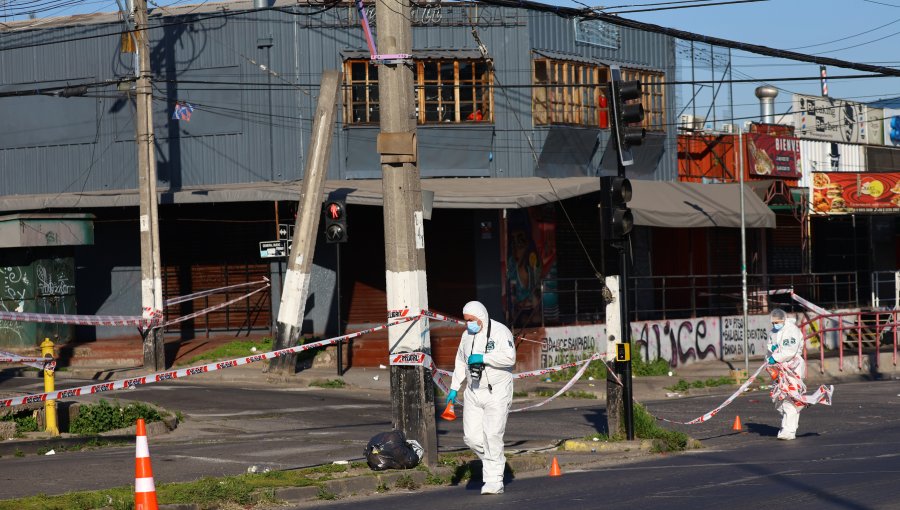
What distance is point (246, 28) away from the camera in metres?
27.3

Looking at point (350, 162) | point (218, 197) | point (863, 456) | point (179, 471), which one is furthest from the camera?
point (350, 162)

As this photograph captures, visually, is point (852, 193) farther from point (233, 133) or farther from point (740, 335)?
point (233, 133)

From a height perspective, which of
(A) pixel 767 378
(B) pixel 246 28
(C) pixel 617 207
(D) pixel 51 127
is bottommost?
(A) pixel 767 378

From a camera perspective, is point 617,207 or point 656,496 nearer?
point 656,496

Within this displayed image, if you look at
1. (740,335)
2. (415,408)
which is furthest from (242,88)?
(415,408)

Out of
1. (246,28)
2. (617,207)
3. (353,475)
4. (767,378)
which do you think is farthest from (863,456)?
(246,28)

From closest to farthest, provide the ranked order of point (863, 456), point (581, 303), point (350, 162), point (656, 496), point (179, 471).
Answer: point (656, 496)
point (179, 471)
point (863, 456)
point (350, 162)
point (581, 303)

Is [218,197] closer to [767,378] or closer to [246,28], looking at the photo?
[246,28]

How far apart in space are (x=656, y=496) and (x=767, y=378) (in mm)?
16293

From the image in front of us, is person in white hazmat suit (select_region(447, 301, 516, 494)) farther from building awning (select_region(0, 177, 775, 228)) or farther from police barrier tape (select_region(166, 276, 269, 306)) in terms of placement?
police barrier tape (select_region(166, 276, 269, 306))

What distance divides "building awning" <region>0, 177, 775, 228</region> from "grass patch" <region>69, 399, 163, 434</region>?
7956 mm

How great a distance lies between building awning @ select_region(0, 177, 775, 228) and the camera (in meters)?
23.6

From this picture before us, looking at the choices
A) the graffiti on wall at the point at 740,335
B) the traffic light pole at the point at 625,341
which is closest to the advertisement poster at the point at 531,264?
the graffiti on wall at the point at 740,335

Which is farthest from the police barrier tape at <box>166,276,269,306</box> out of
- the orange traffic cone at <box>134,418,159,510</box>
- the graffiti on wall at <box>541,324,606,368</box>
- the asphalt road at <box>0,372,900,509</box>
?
the orange traffic cone at <box>134,418,159,510</box>
